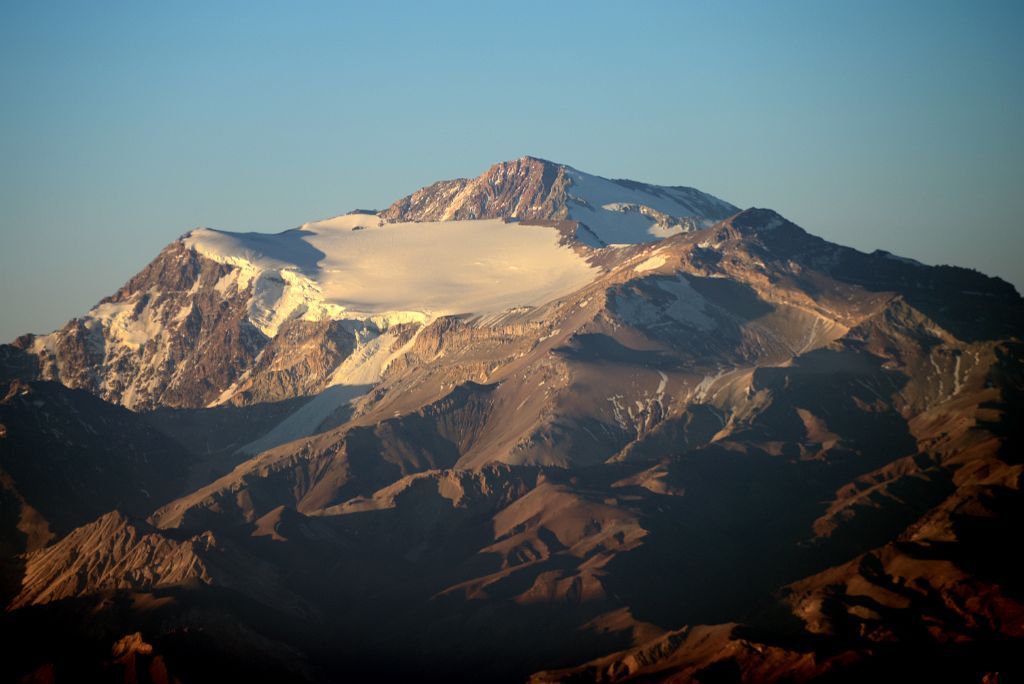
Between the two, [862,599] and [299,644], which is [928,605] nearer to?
[862,599]

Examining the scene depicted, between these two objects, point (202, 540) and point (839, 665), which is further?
point (202, 540)

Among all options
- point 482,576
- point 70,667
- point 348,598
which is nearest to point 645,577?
point 482,576

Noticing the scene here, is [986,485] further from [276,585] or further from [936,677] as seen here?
[276,585]

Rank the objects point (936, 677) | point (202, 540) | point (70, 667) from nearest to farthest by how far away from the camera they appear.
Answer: point (936, 677) < point (70, 667) < point (202, 540)

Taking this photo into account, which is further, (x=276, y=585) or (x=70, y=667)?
(x=276, y=585)

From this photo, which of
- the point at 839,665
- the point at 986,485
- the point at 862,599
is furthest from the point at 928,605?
the point at 986,485

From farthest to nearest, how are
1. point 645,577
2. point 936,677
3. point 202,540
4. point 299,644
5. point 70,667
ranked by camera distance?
point 202,540 < point 645,577 < point 299,644 < point 70,667 < point 936,677

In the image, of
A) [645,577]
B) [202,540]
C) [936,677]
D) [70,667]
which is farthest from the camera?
[202,540]

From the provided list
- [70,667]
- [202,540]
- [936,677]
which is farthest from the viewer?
[202,540]

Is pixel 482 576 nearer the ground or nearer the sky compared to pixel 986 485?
nearer the ground
